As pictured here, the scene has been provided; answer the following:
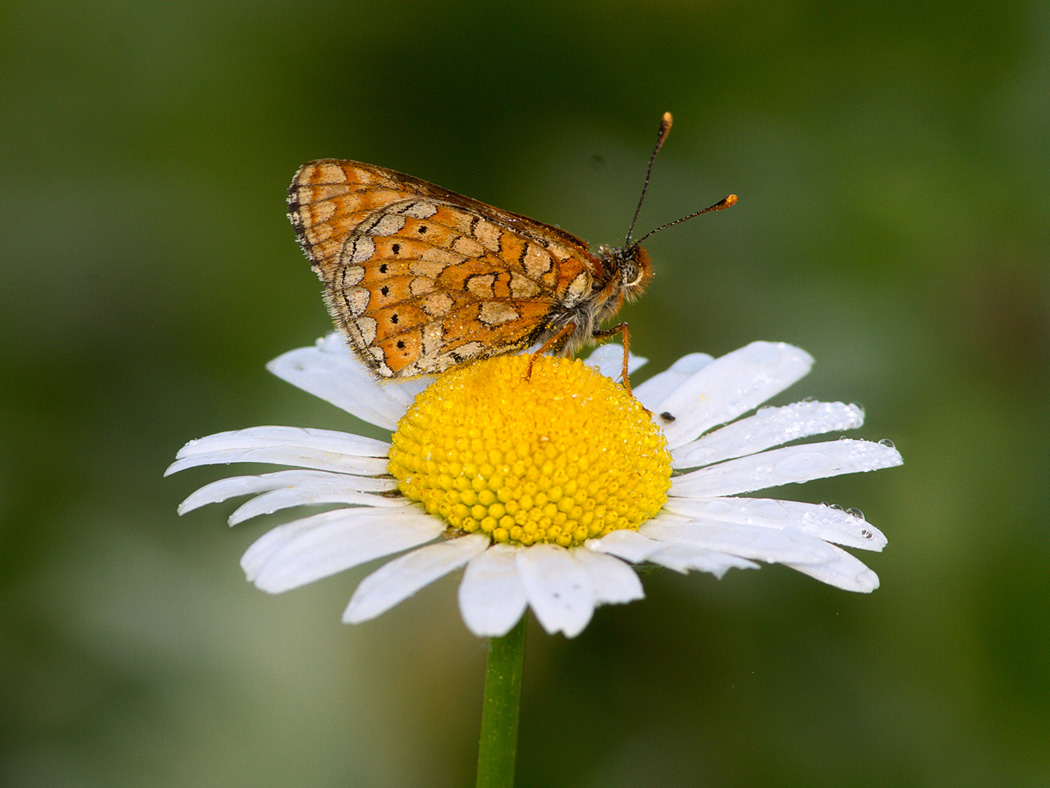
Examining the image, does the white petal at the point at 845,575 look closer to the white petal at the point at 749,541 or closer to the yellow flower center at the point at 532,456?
the white petal at the point at 749,541

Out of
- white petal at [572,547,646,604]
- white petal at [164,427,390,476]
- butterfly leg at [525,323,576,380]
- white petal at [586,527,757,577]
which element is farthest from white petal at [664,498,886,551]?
white petal at [164,427,390,476]

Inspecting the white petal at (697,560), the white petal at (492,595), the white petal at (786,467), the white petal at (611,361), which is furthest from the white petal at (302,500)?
the white petal at (611,361)

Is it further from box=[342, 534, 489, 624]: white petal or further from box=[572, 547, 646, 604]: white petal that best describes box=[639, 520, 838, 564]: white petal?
box=[342, 534, 489, 624]: white petal

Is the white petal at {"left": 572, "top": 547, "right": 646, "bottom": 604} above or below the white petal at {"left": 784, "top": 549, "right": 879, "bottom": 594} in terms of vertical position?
below

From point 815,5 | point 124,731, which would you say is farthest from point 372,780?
point 815,5

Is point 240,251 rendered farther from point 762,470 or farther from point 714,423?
point 762,470

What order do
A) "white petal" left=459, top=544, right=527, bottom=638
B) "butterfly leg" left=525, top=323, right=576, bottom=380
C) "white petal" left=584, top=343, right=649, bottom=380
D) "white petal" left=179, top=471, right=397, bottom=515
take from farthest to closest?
1. "white petal" left=584, top=343, right=649, bottom=380
2. "butterfly leg" left=525, top=323, right=576, bottom=380
3. "white petal" left=179, top=471, right=397, bottom=515
4. "white petal" left=459, top=544, right=527, bottom=638

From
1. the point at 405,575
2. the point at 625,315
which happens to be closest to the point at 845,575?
the point at 405,575
